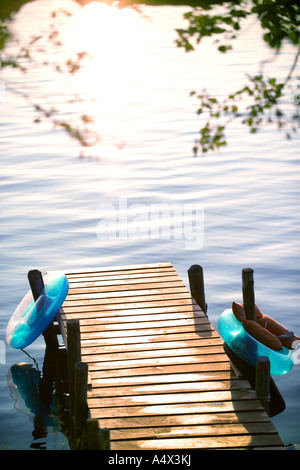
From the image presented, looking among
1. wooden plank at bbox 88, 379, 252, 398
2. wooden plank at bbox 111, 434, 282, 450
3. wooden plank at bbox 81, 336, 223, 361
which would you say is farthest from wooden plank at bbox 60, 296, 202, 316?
wooden plank at bbox 111, 434, 282, 450

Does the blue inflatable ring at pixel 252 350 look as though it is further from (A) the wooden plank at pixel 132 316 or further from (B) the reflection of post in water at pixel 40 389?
(B) the reflection of post in water at pixel 40 389

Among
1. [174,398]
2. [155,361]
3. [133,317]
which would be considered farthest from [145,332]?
[174,398]

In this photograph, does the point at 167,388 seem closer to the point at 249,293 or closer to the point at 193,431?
the point at 193,431

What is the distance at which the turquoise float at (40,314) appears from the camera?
32.3 feet

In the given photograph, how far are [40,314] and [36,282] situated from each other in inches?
20.8

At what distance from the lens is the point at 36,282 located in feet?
33.2

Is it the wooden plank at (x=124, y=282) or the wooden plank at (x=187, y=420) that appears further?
the wooden plank at (x=124, y=282)

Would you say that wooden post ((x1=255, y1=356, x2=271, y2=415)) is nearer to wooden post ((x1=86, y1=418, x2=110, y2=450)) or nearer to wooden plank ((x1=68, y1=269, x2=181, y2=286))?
wooden post ((x1=86, y1=418, x2=110, y2=450))

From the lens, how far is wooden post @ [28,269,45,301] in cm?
1004

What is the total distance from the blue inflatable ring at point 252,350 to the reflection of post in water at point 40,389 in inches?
118

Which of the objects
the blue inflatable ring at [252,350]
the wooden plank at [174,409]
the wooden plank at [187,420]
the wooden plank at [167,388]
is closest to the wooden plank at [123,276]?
the blue inflatable ring at [252,350]

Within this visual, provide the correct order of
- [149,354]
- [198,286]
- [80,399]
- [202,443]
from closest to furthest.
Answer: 1. [202,443]
2. [80,399]
3. [149,354]
4. [198,286]
